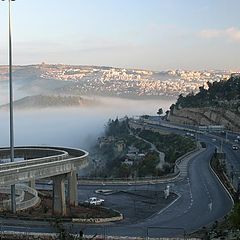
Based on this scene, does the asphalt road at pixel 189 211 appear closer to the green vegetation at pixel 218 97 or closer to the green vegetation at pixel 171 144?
the green vegetation at pixel 171 144

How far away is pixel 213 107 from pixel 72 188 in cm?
7208

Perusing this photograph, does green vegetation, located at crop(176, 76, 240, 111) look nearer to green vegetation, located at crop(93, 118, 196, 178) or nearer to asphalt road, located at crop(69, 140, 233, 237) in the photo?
green vegetation, located at crop(93, 118, 196, 178)

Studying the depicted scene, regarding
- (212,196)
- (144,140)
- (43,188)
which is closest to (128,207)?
(212,196)

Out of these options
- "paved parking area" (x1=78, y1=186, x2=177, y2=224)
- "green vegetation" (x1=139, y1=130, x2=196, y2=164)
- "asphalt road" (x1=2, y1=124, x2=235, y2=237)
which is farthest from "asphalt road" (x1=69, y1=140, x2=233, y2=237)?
"green vegetation" (x1=139, y1=130, x2=196, y2=164)

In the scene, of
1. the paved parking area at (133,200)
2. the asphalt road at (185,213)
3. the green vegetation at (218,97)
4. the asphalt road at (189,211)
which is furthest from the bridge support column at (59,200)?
the green vegetation at (218,97)

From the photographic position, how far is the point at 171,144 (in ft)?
246

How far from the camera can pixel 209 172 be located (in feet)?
146

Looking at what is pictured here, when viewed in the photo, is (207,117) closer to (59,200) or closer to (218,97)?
(218,97)

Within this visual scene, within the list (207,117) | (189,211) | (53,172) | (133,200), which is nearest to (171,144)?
(207,117)

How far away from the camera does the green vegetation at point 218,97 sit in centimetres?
9813

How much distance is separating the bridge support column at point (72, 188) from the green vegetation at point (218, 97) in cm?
6438

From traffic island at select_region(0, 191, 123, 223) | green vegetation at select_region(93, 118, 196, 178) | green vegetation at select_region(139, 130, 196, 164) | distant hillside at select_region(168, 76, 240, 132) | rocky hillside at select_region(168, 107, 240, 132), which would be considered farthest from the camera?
distant hillside at select_region(168, 76, 240, 132)

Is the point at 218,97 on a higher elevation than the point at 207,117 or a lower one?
higher

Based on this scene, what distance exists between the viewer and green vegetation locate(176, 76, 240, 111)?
98131 mm
